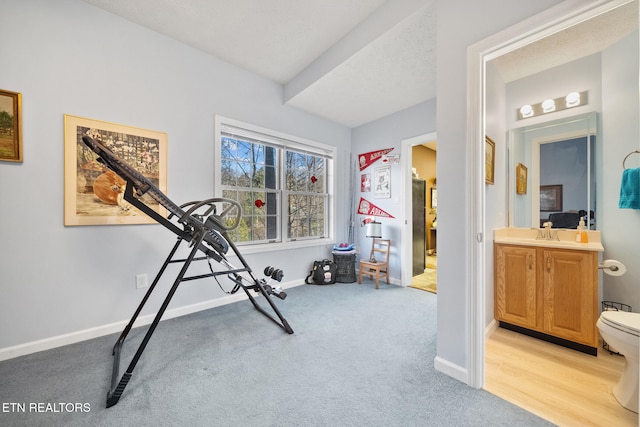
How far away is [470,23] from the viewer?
1.54 meters

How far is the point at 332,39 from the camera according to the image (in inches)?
101

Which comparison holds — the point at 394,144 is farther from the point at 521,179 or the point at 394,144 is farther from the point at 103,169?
the point at 103,169

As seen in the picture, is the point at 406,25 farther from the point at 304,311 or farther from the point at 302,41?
the point at 304,311

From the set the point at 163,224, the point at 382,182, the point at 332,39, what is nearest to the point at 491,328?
the point at 382,182

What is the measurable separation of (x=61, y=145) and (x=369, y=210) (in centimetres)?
368

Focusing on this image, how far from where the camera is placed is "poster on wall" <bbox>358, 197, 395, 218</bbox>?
156 inches

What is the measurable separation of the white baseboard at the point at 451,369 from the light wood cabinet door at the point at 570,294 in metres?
1.12

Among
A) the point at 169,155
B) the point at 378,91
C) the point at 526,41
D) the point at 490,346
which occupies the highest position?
the point at 378,91

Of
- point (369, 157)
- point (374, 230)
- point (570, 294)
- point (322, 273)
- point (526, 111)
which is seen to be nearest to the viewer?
point (570, 294)

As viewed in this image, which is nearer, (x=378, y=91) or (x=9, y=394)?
(x=9, y=394)

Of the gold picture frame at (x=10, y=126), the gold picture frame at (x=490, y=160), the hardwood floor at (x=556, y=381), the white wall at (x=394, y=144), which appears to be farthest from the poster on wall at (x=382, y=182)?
the gold picture frame at (x=10, y=126)

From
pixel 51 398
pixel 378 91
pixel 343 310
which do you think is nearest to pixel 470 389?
pixel 343 310

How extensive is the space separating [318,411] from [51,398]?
1.56m

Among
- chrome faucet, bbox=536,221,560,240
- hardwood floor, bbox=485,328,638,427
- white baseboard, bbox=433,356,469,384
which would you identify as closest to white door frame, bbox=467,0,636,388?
white baseboard, bbox=433,356,469,384
